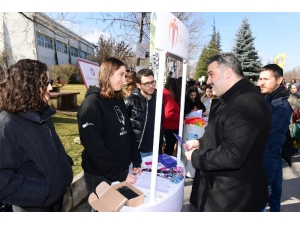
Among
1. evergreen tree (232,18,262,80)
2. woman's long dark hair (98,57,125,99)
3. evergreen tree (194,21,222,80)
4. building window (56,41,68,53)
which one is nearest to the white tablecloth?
woman's long dark hair (98,57,125,99)

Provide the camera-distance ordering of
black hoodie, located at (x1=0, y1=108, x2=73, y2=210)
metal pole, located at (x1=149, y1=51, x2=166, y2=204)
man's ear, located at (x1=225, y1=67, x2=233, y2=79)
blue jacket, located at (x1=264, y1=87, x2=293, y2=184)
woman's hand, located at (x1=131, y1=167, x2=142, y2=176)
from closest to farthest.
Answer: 1. black hoodie, located at (x1=0, y1=108, x2=73, y2=210)
2. metal pole, located at (x1=149, y1=51, x2=166, y2=204)
3. man's ear, located at (x1=225, y1=67, x2=233, y2=79)
4. woman's hand, located at (x1=131, y1=167, x2=142, y2=176)
5. blue jacket, located at (x1=264, y1=87, x2=293, y2=184)

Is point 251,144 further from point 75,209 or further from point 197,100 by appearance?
point 197,100

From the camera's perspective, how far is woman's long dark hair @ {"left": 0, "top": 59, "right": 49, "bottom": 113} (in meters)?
1.56

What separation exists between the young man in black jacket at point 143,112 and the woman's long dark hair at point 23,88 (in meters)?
1.55

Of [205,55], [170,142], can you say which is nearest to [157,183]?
[170,142]

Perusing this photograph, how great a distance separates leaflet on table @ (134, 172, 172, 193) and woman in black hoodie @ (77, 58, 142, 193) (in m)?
0.07

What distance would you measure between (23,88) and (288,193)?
4.48 m

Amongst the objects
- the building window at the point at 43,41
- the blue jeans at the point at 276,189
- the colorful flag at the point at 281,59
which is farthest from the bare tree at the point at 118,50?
the building window at the point at 43,41

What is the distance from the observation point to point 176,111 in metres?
4.52

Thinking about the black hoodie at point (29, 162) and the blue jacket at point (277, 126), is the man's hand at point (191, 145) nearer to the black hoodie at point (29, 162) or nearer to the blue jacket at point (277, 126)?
the black hoodie at point (29, 162)

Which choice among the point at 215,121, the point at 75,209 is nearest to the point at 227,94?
the point at 215,121

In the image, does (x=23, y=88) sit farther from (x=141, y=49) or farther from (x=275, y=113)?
(x=141, y=49)

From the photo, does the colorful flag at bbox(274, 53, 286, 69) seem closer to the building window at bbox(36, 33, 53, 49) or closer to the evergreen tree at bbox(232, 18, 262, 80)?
the evergreen tree at bbox(232, 18, 262, 80)

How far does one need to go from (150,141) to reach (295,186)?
10.4 feet
